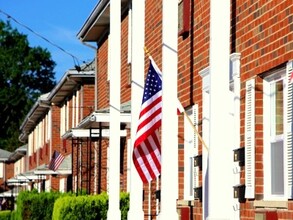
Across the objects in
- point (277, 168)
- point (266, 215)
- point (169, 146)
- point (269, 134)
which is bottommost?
point (266, 215)

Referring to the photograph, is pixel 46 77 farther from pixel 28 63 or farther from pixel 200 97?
pixel 200 97

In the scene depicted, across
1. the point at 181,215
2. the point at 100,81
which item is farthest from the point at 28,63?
the point at 181,215

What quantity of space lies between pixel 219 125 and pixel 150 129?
4036 millimetres

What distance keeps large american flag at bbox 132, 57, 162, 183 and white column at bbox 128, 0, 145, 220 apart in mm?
1434

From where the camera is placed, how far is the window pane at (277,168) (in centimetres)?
1329

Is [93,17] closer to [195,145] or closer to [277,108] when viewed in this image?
[195,145]

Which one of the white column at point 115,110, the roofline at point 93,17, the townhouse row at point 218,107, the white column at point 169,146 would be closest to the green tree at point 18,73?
the roofline at point 93,17

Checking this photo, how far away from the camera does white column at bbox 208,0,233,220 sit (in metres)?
11.5

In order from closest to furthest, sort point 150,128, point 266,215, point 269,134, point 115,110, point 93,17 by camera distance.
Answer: point 266,215
point 269,134
point 150,128
point 115,110
point 93,17

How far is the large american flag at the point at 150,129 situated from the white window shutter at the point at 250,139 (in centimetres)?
153

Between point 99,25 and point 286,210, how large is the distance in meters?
17.5

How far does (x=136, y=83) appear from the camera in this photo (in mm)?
18031

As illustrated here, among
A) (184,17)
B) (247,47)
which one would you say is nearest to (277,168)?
(247,47)

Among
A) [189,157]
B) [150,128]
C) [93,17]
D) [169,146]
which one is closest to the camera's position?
[169,146]
